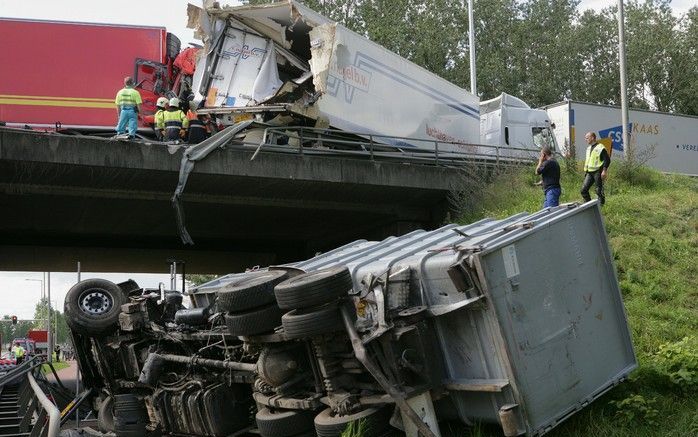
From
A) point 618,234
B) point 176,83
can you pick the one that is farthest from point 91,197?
point 618,234

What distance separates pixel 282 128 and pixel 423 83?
4896 millimetres

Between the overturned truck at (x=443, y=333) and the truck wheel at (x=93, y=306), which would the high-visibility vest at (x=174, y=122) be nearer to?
the truck wheel at (x=93, y=306)

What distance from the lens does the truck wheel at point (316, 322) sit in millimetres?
6422

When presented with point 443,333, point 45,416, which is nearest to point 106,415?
point 45,416

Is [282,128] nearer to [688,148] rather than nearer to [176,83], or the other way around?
[176,83]

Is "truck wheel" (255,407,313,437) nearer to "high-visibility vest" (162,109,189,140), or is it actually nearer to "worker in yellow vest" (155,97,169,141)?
"high-visibility vest" (162,109,189,140)

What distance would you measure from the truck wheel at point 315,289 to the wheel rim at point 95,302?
194 inches

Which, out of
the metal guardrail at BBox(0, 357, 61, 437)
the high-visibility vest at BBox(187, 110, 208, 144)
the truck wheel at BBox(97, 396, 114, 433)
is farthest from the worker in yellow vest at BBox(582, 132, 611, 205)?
the metal guardrail at BBox(0, 357, 61, 437)

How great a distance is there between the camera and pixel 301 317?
6.45 metres

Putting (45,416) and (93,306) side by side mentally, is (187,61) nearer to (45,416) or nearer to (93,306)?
(93,306)

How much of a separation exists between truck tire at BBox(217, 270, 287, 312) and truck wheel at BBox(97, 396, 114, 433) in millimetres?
4172

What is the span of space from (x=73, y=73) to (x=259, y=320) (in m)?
11.9

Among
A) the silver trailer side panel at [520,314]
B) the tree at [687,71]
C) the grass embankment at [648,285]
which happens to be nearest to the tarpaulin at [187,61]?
the grass embankment at [648,285]

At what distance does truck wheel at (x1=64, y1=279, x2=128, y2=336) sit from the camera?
1068 cm
